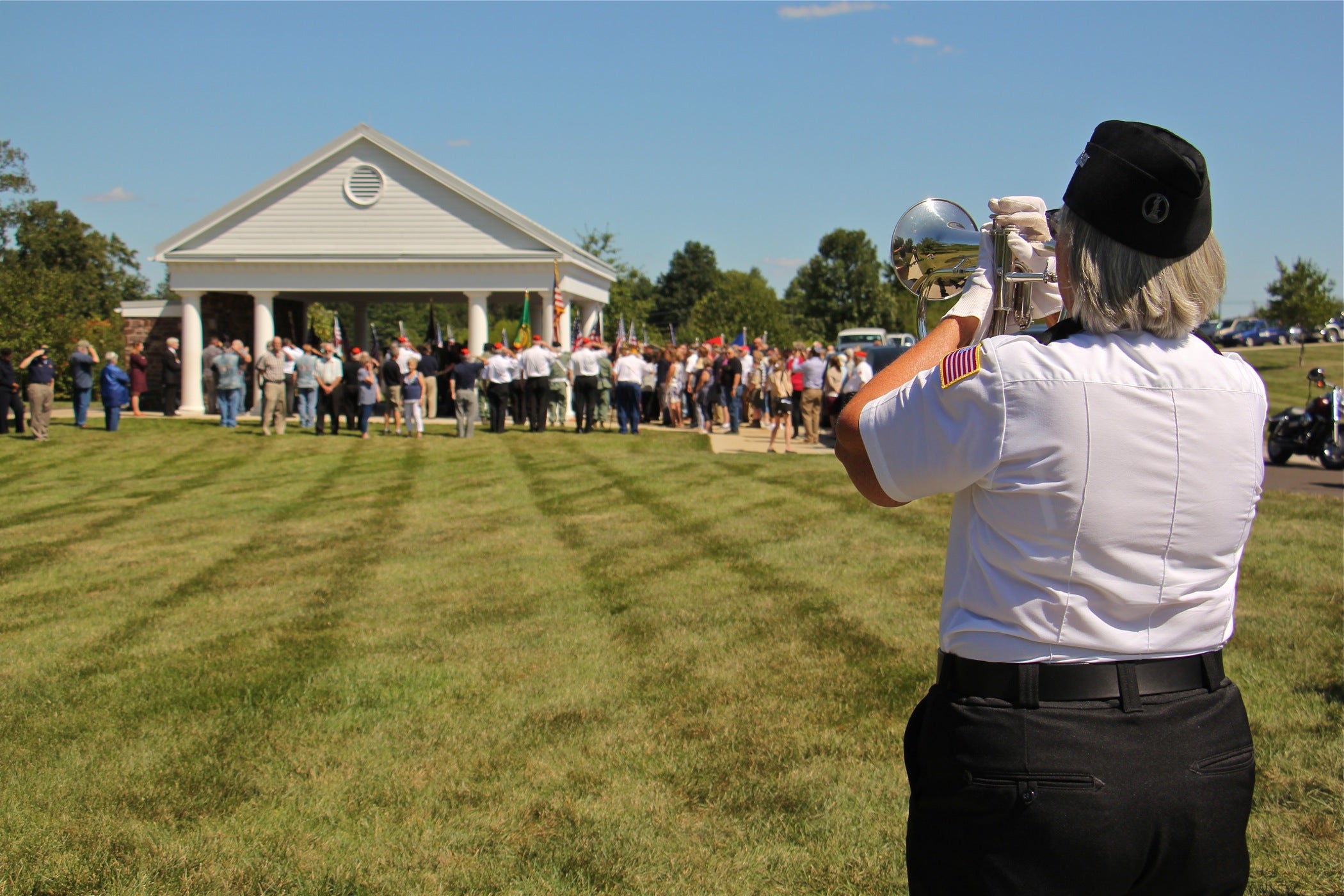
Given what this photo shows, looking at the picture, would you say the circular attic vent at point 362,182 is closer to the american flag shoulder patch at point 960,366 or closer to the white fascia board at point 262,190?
the white fascia board at point 262,190

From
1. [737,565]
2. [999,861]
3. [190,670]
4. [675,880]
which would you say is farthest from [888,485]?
[737,565]

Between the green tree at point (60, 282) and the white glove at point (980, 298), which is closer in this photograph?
the white glove at point (980, 298)

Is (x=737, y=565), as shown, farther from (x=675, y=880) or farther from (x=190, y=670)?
(x=675, y=880)

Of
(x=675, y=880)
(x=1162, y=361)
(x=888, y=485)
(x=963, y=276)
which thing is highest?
(x=963, y=276)

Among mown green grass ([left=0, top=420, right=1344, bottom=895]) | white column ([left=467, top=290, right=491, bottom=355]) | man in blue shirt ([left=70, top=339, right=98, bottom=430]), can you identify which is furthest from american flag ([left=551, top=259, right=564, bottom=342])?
mown green grass ([left=0, top=420, right=1344, bottom=895])

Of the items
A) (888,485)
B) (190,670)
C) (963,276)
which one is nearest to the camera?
(888,485)

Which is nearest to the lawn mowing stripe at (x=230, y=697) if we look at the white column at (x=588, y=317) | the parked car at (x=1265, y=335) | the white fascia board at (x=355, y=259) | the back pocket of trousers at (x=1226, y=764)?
the back pocket of trousers at (x=1226, y=764)

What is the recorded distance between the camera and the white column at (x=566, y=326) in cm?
3136

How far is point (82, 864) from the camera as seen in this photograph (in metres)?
3.86

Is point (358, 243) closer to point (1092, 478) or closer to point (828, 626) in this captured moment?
point (828, 626)

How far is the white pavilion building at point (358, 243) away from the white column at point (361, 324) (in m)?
5.07

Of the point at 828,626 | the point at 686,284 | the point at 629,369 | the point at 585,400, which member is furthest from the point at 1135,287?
the point at 686,284

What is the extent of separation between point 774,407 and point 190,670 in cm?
1342

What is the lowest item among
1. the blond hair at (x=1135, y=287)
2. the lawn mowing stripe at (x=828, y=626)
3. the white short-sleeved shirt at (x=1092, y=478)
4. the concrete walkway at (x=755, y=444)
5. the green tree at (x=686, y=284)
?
the lawn mowing stripe at (x=828, y=626)
